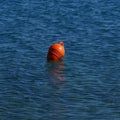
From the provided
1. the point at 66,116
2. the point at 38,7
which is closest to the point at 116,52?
the point at 66,116

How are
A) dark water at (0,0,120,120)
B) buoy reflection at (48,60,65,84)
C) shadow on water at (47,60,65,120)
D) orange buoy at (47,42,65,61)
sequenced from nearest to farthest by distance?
1. shadow on water at (47,60,65,120)
2. dark water at (0,0,120,120)
3. buoy reflection at (48,60,65,84)
4. orange buoy at (47,42,65,61)

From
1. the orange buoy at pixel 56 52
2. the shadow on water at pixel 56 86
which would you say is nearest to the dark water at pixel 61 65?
the shadow on water at pixel 56 86

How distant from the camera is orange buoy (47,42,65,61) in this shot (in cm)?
3269

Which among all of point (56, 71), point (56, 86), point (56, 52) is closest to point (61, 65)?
point (56, 71)

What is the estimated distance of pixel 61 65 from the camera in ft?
104

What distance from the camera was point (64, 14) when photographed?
155ft

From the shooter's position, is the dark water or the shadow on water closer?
the shadow on water

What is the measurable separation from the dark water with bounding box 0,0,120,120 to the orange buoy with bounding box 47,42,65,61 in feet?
1.41

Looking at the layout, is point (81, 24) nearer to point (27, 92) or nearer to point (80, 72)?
point (80, 72)

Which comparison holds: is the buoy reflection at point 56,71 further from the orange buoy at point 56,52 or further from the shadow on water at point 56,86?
the orange buoy at point 56,52

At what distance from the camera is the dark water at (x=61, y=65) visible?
81.0 feet

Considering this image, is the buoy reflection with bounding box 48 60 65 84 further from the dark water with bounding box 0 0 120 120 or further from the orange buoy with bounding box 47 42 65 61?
the orange buoy with bounding box 47 42 65 61

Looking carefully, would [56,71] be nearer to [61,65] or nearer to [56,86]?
[61,65]

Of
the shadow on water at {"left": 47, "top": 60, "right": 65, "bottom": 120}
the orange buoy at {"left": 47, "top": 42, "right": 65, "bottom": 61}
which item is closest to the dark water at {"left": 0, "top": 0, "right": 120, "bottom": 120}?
the shadow on water at {"left": 47, "top": 60, "right": 65, "bottom": 120}
